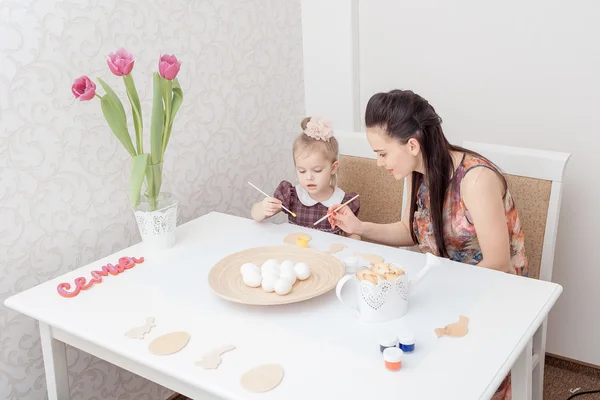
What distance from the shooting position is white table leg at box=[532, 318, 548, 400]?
1659 mm

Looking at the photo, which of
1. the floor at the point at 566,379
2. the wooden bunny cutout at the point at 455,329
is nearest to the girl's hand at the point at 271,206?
the wooden bunny cutout at the point at 455,329

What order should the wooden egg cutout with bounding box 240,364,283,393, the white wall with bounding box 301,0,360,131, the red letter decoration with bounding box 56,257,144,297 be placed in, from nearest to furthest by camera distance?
the wooden egg cutout with bounding box 240,364,283,393 → the red letter decoration with bounding box 56,257,144,297 → the white wall with bounding box 301,0,360,131

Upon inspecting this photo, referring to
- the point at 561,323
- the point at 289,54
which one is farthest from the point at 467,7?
the point at 561,323

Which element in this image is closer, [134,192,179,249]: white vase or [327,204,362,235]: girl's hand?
[134,192,179,249]: white vase

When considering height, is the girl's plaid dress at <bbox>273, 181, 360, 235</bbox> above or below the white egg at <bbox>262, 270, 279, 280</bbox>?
below

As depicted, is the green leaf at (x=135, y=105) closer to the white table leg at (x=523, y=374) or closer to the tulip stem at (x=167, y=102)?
the tulip stem at (x=167, y=102)

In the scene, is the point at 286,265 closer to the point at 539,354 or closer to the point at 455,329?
the point at 455,329

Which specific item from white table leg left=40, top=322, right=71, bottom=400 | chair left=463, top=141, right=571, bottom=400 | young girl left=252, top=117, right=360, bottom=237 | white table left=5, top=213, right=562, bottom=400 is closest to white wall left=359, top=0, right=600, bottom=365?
chair left=463, top=141, right=571, bottom=400

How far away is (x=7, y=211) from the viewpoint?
170 cm

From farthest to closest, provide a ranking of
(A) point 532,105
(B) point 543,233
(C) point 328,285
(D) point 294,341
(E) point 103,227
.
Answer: (A) point 532,105 < (E) point 103,227 < (B) point 543,233 < (C) point 328,285 < (D) point 294,341

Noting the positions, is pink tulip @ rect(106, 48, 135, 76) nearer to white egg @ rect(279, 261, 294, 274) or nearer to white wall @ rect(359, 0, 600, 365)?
white egg @ rect(279, 261, 294, 274)

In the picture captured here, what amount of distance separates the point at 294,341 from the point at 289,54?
4.89ft

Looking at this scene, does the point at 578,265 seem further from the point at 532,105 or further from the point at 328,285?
the point at 328,285

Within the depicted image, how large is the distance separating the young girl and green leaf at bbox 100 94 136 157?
44 centimetres
